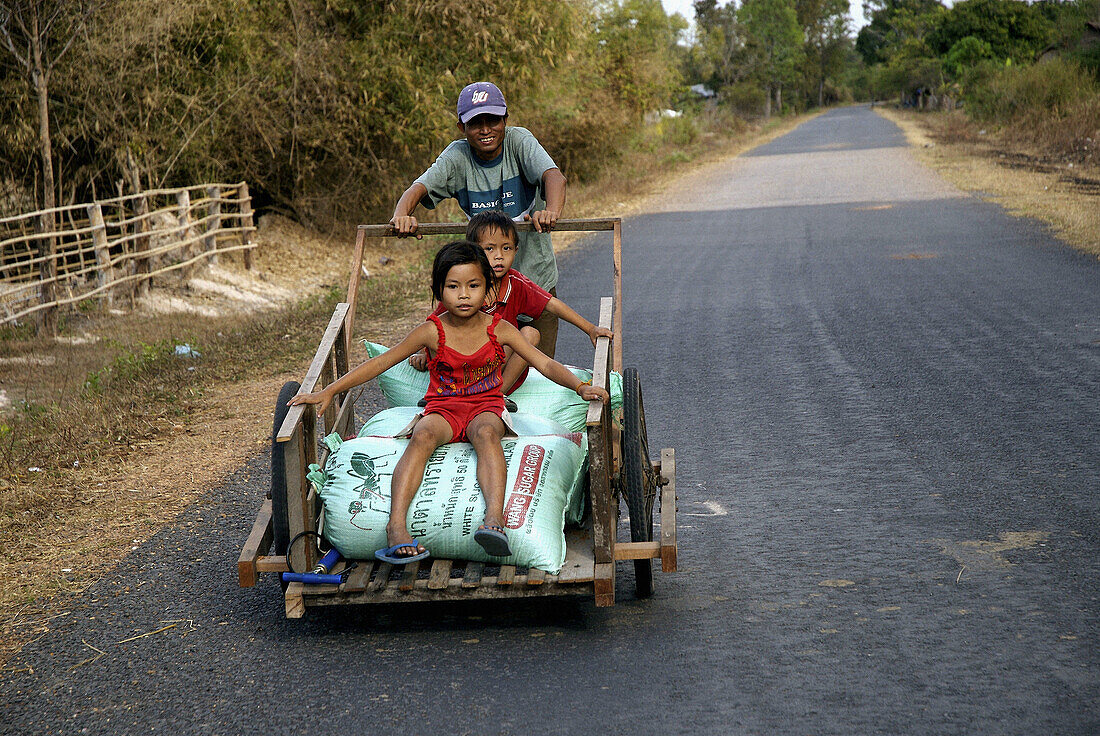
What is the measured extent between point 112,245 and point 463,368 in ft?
30.2

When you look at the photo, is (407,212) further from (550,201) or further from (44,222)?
(44,222)

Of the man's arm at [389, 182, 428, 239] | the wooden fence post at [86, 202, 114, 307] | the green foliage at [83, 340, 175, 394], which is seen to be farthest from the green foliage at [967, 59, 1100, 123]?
the man's arm at [389, 182, 428, 239]

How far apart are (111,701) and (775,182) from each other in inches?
809

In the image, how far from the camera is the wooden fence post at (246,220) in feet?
47.3

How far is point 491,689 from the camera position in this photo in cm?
311

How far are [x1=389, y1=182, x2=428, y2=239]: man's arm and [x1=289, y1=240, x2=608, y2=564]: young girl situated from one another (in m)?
0.75

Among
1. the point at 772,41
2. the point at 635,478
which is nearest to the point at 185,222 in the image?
the point at 635,478

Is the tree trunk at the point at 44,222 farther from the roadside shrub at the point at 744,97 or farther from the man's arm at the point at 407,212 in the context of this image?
the roadside shrub at the point at 744,97

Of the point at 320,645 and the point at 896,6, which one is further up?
the point at 896,6

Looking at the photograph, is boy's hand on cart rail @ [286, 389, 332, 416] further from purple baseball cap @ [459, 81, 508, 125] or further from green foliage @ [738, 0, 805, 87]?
green foliage @ [738, 0, 805, 87]

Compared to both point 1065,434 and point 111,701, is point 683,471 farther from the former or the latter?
point 111,701

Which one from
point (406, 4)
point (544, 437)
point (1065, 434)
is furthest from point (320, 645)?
point (406, 4)

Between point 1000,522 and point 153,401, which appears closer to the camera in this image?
point 1000,522

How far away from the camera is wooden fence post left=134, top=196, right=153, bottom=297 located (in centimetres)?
1197
